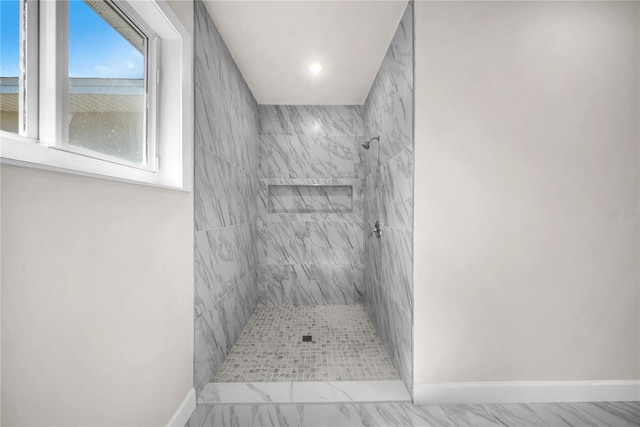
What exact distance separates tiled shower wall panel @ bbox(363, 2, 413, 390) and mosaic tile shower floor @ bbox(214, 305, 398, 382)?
0.15m

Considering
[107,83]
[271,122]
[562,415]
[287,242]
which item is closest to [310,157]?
[271,122]

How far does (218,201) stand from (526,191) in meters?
1.94

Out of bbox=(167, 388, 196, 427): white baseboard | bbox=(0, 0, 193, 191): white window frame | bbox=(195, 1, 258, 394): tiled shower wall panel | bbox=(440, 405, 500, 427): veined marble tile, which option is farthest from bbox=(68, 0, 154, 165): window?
bbox=(440, 405, 500, 427): veined marble tile

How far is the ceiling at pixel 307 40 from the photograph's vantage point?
175 cm

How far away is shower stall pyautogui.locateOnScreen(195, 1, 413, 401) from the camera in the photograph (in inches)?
68.7

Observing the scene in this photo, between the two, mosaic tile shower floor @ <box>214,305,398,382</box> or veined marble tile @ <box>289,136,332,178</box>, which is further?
veined marble tile @ <box>289,136,332,178</box>

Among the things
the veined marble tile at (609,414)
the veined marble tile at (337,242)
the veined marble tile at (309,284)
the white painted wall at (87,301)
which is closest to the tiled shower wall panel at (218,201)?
the white painted wall at (87,301)

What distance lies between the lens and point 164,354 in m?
1.27

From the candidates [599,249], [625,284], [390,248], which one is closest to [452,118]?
[390,248]

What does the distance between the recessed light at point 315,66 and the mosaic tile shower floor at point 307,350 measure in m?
2.34

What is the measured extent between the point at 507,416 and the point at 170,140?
2292mm

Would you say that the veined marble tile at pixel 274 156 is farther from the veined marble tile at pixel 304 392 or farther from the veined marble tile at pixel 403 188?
the veined marble tile at pixel 304 392

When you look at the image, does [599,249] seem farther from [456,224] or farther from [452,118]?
[452,118]

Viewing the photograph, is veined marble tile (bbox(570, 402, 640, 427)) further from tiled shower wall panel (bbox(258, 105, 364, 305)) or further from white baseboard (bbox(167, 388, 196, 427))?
white baseboard (bbox(167, 388, 196, 427))
